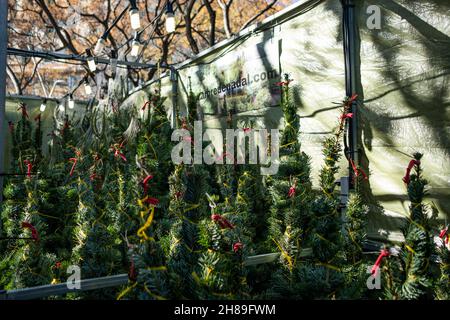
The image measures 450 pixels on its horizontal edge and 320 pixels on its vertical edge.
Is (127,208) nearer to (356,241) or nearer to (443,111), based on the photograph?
(356,241)

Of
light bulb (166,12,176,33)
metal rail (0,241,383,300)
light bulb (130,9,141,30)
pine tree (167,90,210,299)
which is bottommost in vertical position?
metal rail (0,241,383,300)

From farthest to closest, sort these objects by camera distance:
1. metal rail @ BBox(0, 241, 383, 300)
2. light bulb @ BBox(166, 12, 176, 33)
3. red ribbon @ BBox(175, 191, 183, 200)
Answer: light bulb @ BBox(166, 12, 176, 33) < red ribbon @ BBox(175, 191, 183, 200) < metal rail @ BBox(0, 241, 383, 300)

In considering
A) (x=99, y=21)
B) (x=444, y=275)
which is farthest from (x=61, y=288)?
(x=99, y=21)

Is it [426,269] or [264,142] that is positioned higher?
[264,142]

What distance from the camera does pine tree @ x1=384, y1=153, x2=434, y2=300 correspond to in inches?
59.6

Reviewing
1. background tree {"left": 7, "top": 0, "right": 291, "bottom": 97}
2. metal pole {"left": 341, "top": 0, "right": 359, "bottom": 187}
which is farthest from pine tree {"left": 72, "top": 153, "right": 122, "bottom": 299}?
background tree {"left": 7, "top": 0, "right": 291, "bottom": 97}

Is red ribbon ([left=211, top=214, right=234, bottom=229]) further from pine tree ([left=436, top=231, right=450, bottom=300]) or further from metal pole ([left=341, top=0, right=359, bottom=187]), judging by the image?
metal pole ([left=341, top=0, right=359, bottom=187])

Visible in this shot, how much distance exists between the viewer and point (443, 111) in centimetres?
270

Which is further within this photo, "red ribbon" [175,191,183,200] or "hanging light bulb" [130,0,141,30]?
"hanging light bulb" [130,0,141,30]

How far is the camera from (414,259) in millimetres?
1550

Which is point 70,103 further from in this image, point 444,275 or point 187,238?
point 444,275

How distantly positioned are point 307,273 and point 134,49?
17.2ft

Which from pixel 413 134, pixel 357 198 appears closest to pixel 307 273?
pixel 357 198
